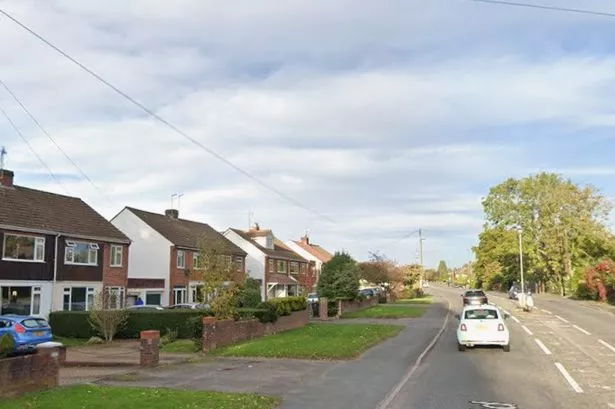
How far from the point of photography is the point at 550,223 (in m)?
71.8

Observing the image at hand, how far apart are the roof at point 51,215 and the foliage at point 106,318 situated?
266 inches

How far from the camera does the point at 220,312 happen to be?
22.7m

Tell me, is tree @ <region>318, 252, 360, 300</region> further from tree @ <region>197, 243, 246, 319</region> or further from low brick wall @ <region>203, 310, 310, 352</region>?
tree @ <region>197, 243, 246, 319</region>

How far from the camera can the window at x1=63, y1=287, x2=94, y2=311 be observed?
34.6m

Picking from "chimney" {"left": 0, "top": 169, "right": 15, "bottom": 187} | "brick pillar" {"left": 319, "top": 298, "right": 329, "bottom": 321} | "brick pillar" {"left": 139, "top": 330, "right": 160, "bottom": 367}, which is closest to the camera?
"brick pillar" {"left": 139, "top": 330, "right": 160, "bottom": 367}

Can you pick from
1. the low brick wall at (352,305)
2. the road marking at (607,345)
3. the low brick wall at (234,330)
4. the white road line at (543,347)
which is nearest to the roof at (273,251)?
the low brick wall at (352,305)

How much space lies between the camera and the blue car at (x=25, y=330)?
2280 cm

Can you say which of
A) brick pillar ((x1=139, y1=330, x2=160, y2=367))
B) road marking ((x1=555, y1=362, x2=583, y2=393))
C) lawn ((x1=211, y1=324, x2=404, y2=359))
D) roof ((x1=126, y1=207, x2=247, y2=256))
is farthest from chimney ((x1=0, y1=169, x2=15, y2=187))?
road marking ((x1=555, y1=362, x2=583, y2=393))

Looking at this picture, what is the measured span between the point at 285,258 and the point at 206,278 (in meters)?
49.4

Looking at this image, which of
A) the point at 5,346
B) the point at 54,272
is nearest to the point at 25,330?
the point at 54,272

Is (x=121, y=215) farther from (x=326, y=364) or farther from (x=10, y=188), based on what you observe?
(x=326, y=364)

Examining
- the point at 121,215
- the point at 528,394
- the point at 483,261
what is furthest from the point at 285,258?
the point at 528,394

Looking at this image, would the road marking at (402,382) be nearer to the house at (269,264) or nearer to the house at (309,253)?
the house at (269,264)

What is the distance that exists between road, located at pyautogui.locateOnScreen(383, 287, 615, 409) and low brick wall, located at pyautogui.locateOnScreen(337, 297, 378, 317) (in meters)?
16.8
